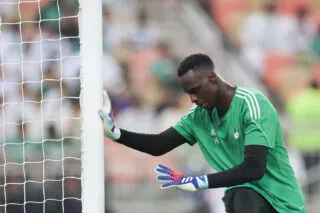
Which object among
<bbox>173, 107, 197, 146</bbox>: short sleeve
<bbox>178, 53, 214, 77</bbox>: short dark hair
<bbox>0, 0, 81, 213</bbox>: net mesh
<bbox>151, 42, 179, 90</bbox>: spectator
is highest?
<bbox>151, 42, 179, 90</bbox>: spectator

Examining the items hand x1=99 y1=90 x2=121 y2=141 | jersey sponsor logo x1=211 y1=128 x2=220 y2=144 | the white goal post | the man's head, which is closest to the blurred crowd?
the white goal post

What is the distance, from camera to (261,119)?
4391mm

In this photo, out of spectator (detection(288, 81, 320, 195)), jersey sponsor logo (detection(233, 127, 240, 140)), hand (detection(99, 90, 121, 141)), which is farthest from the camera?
spectator (detection(288, 81, 320, 195))

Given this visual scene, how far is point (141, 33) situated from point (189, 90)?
607 centimetres

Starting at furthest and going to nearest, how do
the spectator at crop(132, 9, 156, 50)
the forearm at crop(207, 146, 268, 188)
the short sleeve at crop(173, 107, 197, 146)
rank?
1. the spectator at crop(132, 9, 156, 50)
2. the short sleeve at crop(173, 107, 197, 146)
3. the forearm at crop(207, 146, 268, 188)

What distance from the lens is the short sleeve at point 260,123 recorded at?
4.34 m

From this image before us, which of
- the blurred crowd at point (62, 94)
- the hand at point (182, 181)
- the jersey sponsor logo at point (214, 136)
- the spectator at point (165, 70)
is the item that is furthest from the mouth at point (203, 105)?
the spectator at point (165, 70)

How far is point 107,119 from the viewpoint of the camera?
462 cm

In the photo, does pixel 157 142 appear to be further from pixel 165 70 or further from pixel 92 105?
pixel 165 70

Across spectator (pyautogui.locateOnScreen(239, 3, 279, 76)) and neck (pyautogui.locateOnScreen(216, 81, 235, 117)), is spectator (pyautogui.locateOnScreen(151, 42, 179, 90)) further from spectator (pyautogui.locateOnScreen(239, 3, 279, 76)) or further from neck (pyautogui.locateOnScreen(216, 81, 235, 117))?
neck (pyautogui.locateOnScreen(216, 81, 235, 117))

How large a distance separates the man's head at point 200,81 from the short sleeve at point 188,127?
0.39 metres

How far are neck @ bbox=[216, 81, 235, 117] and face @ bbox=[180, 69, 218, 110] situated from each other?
1.6 inches

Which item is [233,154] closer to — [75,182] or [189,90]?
[189,90]

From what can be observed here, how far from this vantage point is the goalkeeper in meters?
4.33
